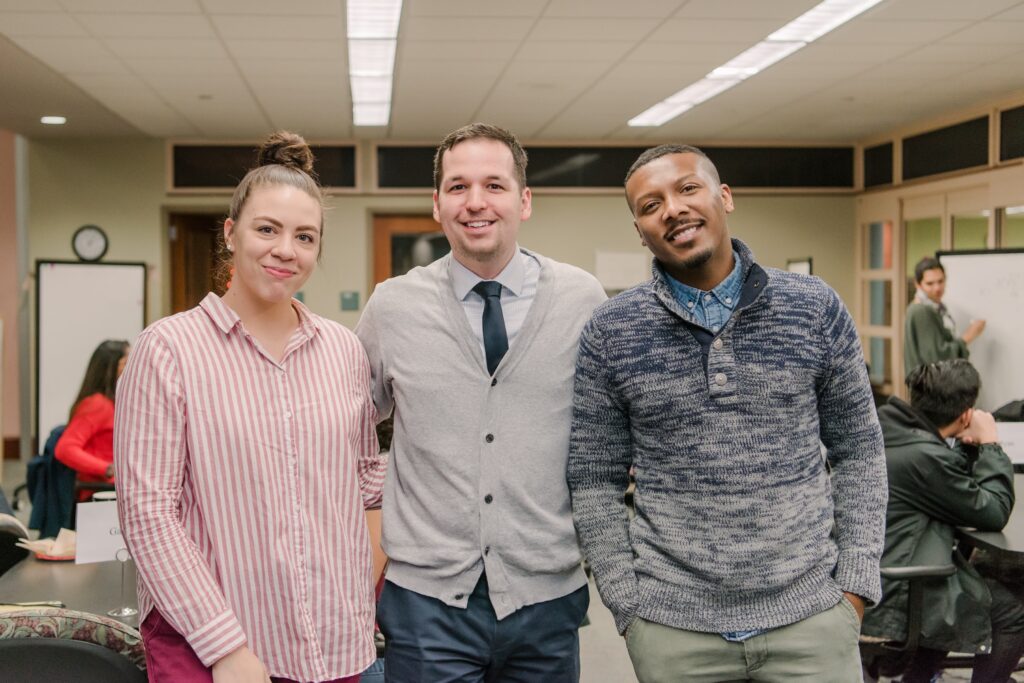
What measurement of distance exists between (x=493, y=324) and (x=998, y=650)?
2.14m

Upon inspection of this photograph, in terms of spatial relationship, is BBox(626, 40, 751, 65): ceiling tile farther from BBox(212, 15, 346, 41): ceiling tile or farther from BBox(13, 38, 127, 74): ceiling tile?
BBox(13, 38, 127, 74): ceiling tile

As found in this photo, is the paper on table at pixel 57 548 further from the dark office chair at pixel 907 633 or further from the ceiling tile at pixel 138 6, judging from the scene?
the ceiling tile at pixel 138 6

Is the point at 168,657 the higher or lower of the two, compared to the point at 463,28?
lower

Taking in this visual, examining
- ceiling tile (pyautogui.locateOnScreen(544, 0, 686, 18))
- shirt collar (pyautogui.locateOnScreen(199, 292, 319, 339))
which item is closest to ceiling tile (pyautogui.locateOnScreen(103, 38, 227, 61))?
ceiling tile (pyautogui.locateOnScreen(544, 0, 686, 18))

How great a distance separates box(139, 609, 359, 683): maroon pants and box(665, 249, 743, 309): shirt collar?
3.28 feet

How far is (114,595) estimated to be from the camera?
250 cm

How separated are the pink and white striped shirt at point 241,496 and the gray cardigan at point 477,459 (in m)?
0.14

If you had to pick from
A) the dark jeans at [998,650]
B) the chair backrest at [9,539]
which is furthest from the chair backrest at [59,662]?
the dark jeans at [998,650]

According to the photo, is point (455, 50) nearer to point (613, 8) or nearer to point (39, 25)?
point (613, 8)

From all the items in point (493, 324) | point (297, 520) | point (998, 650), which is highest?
point (493, 324)

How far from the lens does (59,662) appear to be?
4.58 ft

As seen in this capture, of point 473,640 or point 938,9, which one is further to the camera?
point 938,9

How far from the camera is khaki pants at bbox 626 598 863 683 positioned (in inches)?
59.6

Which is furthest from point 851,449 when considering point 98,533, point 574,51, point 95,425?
point 574,51
